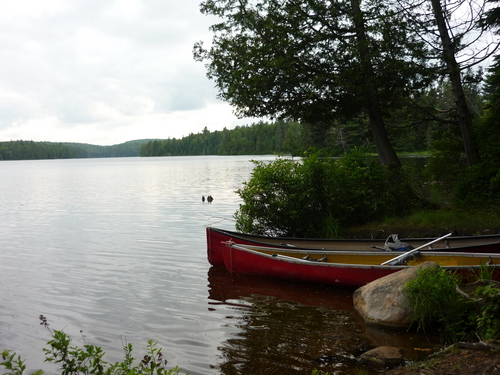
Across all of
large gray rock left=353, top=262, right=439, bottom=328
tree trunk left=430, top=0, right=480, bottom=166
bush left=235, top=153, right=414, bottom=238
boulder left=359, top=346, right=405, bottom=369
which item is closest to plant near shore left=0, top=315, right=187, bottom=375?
boulder left=359, top=346, right=405, bottom=369

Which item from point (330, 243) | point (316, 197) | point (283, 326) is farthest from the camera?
point (316, 197)

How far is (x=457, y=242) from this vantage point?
33.5 feet

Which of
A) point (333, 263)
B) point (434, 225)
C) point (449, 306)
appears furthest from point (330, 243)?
point (449, 306)

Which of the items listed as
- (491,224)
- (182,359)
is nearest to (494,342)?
(182,359)

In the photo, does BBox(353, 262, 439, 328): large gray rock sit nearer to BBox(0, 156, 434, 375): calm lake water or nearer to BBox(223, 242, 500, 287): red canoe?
BBox(0, 156, 434, 375): calm lake water

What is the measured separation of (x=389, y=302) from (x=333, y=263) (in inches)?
95.4

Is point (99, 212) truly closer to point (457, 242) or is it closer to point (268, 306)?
point (268, 306)

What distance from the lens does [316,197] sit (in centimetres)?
1327

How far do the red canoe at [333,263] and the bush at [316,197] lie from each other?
7.15ft

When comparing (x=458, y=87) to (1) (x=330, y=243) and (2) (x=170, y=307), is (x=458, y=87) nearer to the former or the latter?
(1) (x=330, y=243)

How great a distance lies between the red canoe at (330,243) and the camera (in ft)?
31.4

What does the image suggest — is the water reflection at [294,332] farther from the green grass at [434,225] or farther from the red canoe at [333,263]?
the green grass at [434,225]

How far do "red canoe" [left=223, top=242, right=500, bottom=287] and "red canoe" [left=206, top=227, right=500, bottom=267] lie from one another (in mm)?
266

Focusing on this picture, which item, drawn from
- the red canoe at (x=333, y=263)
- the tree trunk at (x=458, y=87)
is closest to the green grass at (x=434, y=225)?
the tree trunk at (x=458, y=87)
